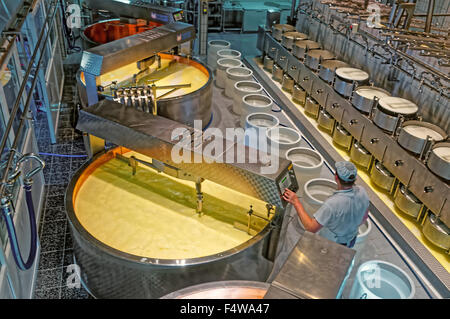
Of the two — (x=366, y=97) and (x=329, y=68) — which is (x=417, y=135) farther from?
(x=329, y=68)

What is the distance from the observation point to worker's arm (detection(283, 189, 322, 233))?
3395mm

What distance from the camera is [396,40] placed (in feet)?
19.4

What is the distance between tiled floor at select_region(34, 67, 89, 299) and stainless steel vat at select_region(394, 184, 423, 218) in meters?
4.08

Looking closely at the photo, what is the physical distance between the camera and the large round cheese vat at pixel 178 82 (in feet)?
20.6

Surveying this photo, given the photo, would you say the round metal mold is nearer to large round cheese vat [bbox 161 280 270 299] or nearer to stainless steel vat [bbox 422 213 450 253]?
stainless steel vat [bbox 422 213 450 253]

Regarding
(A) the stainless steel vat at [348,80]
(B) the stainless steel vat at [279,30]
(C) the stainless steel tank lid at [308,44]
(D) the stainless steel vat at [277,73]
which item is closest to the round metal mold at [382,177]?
(A) the stainless steel vat at [348,80]

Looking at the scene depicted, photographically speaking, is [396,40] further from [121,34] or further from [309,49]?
[121,34]

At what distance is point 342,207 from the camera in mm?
3334

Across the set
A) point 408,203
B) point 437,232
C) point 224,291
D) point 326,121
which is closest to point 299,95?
point 326,121

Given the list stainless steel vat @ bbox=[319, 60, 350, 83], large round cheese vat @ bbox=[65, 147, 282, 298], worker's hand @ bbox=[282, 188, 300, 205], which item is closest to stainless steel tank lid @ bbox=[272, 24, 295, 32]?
stainless steel vat @ bbox=[319, 60, 350, 83]

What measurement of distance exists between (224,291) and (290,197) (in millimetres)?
1170

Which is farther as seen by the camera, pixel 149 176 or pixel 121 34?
pixel 121 34
